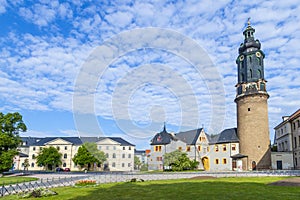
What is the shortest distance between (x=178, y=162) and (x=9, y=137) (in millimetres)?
31959

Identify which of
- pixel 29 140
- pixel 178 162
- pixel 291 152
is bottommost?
pixel 178 162

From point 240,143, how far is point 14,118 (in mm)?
44063

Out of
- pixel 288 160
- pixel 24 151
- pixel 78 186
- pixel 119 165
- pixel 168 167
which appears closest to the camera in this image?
pixel 78 186

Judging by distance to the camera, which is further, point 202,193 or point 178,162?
point 178,162

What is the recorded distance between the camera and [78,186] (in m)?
24.2

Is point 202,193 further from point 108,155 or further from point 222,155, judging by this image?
point 108,155

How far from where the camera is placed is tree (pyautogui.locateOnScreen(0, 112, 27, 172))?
41.4m

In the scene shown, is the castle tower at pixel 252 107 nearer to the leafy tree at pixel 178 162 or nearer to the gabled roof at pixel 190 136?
the leafy tree at pixel 178 162

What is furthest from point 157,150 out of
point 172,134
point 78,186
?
point 78,186

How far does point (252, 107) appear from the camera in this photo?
180 feet

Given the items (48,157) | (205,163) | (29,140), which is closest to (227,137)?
(205,163)

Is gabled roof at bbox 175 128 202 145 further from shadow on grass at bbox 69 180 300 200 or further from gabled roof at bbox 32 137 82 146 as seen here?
shadow on grass at bbox 69 180 300 200

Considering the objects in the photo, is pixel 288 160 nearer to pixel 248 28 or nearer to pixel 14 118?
pixel 248 28

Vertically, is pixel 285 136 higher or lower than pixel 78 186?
higher
